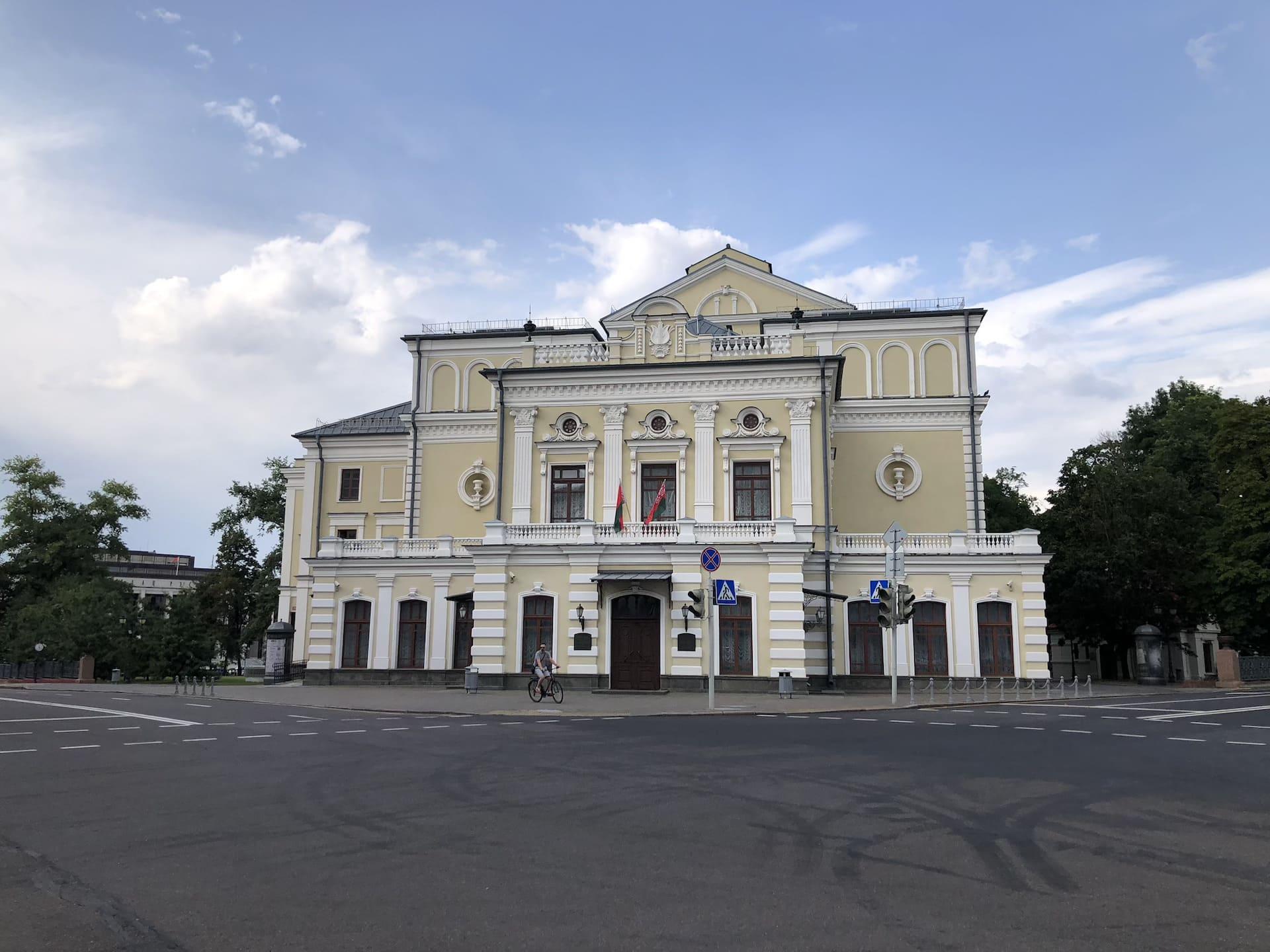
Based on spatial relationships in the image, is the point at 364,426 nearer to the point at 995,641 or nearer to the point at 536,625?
the point at 536,625

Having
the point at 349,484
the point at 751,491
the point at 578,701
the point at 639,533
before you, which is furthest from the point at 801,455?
the point at 349,484

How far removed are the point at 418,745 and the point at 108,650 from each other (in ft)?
135

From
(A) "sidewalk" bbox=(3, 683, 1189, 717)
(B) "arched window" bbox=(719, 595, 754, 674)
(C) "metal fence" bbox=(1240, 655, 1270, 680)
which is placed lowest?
(A) "sidewalk" bbox=(3, 683, 1189, 717)

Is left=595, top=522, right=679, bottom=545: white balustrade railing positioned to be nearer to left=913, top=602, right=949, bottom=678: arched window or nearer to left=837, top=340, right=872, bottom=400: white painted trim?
left=913, top=602, right=949, bottom=678: arched window

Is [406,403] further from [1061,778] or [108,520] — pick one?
[1061,778]

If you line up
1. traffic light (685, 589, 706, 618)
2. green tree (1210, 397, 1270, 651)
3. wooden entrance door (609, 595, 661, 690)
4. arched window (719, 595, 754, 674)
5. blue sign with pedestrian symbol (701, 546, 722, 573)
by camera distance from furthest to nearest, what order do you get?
green tree (1210, 397, 1270, 651), wooden entrance door (609, 595, 661, 690), arched window (719, 595, 754, 674), blue sign with pedestrian symbol (701, 546, 722, 573), traffic light (685, 589, 706, 618)

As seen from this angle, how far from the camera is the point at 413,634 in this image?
37.8 metres

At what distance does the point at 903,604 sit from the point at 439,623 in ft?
62.0

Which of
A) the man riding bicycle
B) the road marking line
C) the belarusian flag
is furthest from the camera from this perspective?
the belarusian flag

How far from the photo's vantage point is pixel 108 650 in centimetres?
4953

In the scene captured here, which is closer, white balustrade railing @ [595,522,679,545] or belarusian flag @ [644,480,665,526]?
white balustrade railing @ [595,522,679,545]

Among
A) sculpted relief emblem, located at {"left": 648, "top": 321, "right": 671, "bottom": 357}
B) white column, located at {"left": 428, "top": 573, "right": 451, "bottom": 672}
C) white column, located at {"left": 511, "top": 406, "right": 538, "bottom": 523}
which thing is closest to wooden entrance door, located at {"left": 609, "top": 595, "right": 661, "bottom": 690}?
white column, located at {"left": 511, "top": 406, "right": 538, "bottom": 523}

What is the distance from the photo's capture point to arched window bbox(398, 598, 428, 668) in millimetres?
37594

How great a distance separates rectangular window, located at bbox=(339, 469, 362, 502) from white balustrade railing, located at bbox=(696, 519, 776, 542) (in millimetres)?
23318
